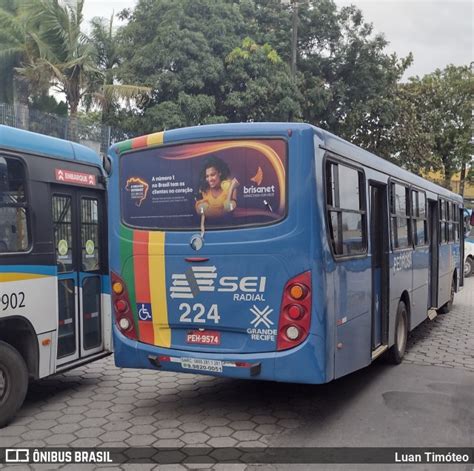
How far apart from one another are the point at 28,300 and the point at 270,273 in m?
2.20

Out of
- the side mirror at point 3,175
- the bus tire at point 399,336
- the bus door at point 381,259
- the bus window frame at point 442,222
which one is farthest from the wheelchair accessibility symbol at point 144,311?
the bus window frame at point 442,222

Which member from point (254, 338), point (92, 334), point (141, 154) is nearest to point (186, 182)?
point (141, 154)

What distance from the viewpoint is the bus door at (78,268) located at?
18.5 ft

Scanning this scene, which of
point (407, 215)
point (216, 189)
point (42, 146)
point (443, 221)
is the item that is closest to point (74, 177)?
point (42, 146)

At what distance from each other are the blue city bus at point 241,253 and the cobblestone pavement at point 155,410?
0.51m

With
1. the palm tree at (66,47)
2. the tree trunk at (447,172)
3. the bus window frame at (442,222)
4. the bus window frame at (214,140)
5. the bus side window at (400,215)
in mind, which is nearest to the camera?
the bus window frame at (214,140)

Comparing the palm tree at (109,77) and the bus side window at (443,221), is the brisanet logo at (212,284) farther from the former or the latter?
the palm tree at (109,77)

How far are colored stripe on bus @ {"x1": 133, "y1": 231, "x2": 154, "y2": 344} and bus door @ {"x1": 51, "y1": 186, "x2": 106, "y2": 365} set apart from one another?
2.91ft

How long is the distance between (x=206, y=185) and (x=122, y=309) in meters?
1.46

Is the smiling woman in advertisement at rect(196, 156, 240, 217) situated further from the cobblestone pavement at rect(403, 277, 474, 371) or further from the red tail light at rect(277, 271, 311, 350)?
the cobblestone pavement at rect(403, 277, 474, 371)

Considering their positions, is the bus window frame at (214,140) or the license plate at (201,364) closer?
the bus window frame at (214,140)

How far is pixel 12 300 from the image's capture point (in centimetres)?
482

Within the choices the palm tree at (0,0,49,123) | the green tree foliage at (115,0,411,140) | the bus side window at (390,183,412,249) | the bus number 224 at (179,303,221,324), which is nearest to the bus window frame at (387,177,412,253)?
the bus side window at (390,183,412,249)

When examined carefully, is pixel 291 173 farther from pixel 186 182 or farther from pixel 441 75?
pixel 441 75
